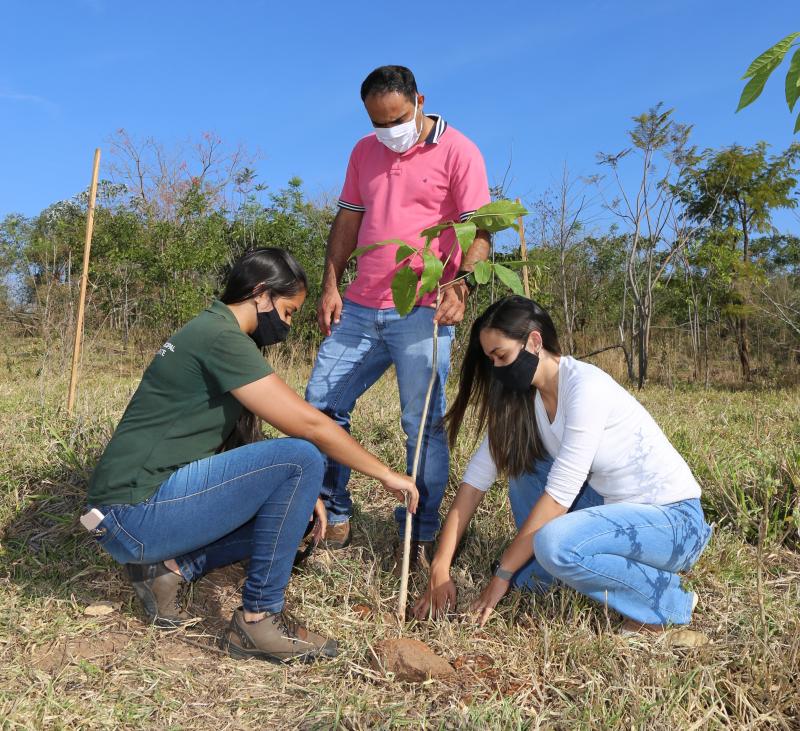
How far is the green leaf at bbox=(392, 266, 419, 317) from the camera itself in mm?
2171

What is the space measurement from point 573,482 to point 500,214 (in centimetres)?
87

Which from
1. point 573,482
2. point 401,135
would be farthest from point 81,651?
point 401,135

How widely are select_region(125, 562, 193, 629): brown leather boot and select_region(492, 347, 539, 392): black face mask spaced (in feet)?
4.34

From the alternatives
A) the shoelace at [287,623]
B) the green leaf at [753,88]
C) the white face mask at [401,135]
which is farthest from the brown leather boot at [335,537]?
the green leaf at [753,88]

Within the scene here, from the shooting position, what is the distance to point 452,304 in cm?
251

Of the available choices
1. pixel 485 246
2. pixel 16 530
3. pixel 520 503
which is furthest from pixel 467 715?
pixel 16 530

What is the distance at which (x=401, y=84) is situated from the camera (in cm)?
270

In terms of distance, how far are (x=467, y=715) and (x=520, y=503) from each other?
38.6 inches

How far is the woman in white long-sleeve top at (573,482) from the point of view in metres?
2.20

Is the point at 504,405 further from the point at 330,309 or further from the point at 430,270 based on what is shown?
the point at 330,309

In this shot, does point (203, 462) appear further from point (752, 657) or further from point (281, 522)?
point (752, 657)

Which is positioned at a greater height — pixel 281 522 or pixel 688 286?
pixel 688 286

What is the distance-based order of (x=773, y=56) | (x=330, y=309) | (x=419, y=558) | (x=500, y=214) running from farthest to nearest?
(x=330, y=309) → (x=419, y=558) → (x=500, y=214) → (x=773, y=56)

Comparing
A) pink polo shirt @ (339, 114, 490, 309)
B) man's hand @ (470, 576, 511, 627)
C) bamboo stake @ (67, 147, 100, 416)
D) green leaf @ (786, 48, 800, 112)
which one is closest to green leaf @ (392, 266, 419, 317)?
pink polo shirt @ (339, 114, 490, 309)
